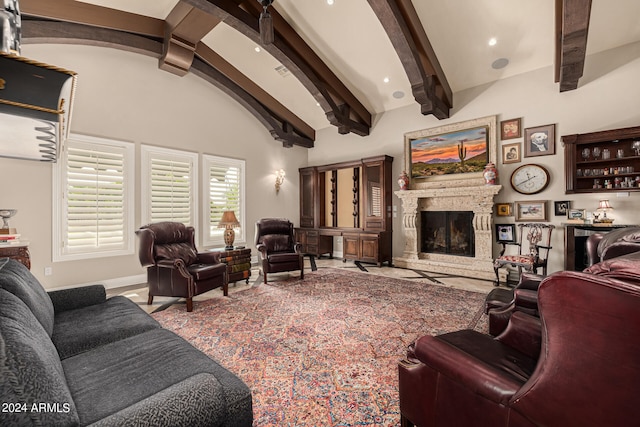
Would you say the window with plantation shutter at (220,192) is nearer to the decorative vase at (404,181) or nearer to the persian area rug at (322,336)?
the persian area rug at (322,336)

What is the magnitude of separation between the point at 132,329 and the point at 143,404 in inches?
45.1

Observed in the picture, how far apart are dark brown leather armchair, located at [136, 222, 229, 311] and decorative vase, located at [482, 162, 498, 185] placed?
4763 millimetres

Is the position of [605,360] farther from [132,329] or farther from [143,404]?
[132,329]

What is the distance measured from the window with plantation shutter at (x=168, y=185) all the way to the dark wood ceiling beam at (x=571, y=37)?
5.95m

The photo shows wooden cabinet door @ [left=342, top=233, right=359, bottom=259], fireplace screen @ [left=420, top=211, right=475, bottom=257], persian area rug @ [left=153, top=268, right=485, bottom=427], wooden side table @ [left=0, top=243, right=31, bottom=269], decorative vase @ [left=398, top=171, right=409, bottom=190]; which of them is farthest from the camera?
wooden cabinet door @ [left=342, top=233, right=359, bottom=259]

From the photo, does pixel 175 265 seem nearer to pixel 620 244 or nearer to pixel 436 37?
pixel 620 244

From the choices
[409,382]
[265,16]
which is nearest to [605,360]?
[409,382]

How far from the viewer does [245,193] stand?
655 centimetres

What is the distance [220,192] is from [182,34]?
288 centimetres

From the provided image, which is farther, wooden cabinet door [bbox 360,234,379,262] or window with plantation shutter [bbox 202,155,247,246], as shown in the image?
wooden cabinet door [bbox 360,234,379,262]

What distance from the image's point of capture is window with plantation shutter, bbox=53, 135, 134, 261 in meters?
4.23

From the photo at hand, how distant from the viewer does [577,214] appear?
4.53m

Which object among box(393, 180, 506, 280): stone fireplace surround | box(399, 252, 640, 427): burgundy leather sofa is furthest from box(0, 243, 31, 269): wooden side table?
box(393, 180, 506, 280): stone fireplace surround

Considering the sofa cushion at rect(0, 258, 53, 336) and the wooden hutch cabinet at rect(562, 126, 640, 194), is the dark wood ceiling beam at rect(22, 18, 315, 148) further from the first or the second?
the wooden hutch cabinet at rect(562, 126, 640, 194)
